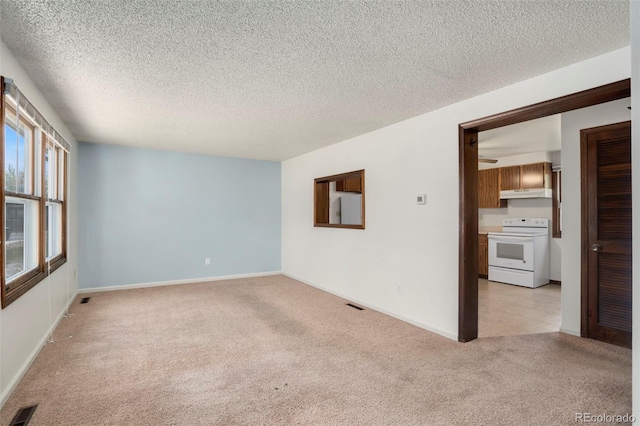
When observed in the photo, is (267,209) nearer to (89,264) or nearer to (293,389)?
(89,264)

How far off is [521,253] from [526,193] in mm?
1122

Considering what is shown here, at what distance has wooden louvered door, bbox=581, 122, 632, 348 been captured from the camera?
2.94 meters

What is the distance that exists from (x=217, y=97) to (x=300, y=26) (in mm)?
1389

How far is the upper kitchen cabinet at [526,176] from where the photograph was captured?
5.73 meters

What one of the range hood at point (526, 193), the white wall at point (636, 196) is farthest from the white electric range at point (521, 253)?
the white wall at point (636, 196)

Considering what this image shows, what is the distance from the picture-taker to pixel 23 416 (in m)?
1.94

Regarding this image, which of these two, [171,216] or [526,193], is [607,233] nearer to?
[526,193]

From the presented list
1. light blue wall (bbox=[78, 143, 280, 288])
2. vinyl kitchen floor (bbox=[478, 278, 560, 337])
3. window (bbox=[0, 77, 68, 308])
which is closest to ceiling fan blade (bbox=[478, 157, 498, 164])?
vinyl kitchen floor (bbox=[478, 278, 560, 337])

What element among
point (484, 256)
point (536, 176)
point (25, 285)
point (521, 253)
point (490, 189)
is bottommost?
point (484, 256)

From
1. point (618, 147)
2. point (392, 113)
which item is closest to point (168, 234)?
point (392, 113)

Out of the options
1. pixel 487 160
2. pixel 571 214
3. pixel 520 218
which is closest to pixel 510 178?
pixel 487 160

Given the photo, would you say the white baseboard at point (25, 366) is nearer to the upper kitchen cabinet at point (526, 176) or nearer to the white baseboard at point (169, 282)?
the white baseboard at point (169, 282)

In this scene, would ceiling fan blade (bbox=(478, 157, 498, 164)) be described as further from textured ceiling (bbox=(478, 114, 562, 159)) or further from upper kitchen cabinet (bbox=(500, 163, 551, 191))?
upper kitchen cabinet (bbox=(500, 163, 551, 191))

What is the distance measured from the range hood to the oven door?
32.6 inches
